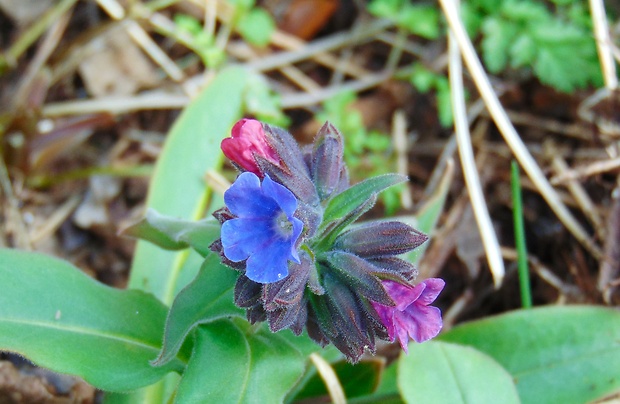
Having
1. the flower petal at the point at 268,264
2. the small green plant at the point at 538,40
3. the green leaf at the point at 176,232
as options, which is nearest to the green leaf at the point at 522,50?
the small green plant at the point at 538,40

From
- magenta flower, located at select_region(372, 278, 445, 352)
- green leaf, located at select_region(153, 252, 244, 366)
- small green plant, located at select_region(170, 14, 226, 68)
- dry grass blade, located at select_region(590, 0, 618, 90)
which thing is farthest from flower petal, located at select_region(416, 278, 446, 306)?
small green plant, located at select_region(170, 14, 226, 68)

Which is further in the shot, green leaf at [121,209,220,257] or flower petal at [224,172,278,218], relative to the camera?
green leaf at [121,209,220,257]

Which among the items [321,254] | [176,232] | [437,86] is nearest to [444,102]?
[437,86]

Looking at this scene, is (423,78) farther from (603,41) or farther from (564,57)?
(603,41)

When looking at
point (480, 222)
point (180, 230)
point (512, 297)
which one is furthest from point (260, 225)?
point (512, 297)

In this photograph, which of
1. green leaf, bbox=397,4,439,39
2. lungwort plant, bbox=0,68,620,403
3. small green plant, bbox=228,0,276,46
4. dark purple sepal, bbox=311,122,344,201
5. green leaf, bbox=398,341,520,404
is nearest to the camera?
lungwort plant, bbox=0,68,620,403

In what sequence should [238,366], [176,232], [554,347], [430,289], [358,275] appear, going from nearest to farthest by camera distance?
[430,289], [358,275], [238,366], [176,232], [554,347]

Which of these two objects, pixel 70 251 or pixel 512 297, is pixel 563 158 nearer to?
pixel 512 297

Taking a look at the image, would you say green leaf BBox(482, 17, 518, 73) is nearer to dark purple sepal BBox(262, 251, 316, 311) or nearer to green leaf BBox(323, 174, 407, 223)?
green leaf BBox(323, 174, 407, 223)
